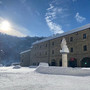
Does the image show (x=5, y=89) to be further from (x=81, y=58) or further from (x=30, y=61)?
(x=30, y=61)

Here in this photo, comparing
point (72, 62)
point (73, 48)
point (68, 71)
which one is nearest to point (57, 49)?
point (73, 48)

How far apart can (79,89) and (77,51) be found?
22.1 metres

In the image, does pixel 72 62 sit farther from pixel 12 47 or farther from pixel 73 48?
pixel 12 47

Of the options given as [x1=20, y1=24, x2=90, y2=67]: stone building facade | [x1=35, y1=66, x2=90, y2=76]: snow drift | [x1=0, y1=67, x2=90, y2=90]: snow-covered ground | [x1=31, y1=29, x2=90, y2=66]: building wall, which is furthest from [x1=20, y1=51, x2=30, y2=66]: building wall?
[x1=0, y1=67, x2=90, y2=90]: snow-covered ground

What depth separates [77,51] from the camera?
2856 cm

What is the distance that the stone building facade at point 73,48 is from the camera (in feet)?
87.4

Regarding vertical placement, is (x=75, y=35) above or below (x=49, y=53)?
above

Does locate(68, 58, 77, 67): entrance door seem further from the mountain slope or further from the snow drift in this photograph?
the mountain slope

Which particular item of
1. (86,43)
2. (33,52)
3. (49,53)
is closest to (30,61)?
(33,52)

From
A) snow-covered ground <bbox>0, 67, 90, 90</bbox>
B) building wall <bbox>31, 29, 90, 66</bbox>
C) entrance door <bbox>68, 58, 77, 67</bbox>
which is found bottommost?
snow-covered ground <bbox>0, 67, 90, 90</bbox>

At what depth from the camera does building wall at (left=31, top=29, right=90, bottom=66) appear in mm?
27331

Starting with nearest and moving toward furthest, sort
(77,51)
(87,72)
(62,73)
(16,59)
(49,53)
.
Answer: (87,72) → (62,73) → (77,51) → (49,53) → (16,59)

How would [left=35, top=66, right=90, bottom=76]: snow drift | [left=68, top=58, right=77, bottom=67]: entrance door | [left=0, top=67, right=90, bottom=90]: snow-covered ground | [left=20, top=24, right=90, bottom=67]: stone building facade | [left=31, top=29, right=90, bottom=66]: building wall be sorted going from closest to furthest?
[left=0, top=67, right=90, bottom=90]: snow-covered ground → [left=35, top=66, right=90, bottom=76]: snow drift → [left=20, top=24, right=90, bottom=67]: stone building facade → [left=31, top=29, right=90, bottom=66]: building wall → [left=68, top=58, right=77, bottom=67]: entrance door

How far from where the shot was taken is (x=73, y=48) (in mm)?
29844
